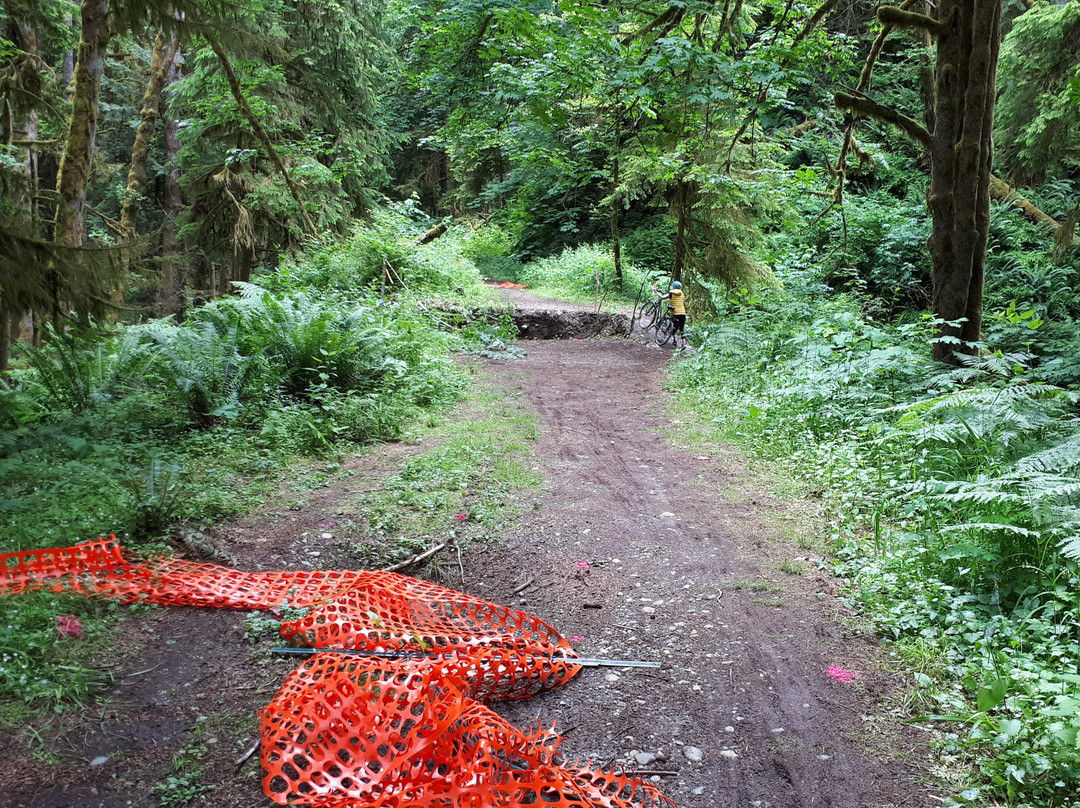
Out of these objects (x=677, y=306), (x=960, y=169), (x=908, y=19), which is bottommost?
(x=677, y=306)

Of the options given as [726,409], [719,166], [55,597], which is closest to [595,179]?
[719,166]

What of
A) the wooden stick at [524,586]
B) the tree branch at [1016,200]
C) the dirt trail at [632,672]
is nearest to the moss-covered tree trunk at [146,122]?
the dirt trail at [632,672]

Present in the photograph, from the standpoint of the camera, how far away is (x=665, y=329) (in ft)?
49.7

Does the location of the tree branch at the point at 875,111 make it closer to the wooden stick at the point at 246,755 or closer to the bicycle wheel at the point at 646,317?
the bicycle wheel at the point at 646,317

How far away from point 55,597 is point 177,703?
1.07 metres

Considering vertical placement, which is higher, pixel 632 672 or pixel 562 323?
pixel 562 323

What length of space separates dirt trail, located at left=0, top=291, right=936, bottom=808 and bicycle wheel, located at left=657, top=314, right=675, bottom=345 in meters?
8.92

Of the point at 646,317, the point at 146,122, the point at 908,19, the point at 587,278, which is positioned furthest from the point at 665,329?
the point at 146,122

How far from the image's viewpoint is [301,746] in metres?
2.69

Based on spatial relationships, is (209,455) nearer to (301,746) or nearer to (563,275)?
(301,746)

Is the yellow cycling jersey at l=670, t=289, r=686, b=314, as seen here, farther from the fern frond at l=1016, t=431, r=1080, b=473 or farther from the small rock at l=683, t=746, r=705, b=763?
the small rock at l=683, t=746, r=705, b=763

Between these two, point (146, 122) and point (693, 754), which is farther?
point (146, 122)

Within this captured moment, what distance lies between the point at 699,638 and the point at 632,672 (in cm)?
52

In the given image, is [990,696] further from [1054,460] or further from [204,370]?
[204,370]
